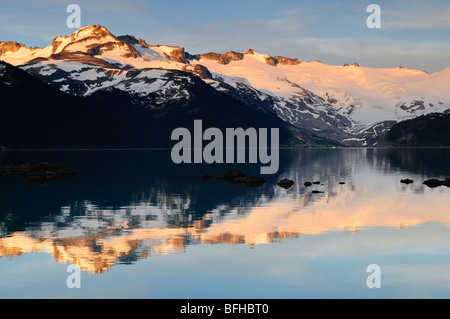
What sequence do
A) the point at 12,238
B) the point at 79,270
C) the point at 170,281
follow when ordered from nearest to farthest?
the point at 170,281 → the point at 79,270 → the point at 12,238

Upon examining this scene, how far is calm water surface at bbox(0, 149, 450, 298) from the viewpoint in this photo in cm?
3788

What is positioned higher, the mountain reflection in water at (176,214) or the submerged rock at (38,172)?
the submerged rock at (38,172)

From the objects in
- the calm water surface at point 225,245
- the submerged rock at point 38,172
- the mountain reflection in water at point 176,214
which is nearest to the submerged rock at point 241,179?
the mountain reflection in water at point 176,214

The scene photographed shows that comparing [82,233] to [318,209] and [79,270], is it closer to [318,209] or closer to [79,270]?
[79,270]

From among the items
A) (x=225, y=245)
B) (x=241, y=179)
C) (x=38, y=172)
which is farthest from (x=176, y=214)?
(x=38, y=172)

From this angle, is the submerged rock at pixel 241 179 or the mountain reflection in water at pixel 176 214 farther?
the submerged rock at pixel 241 179

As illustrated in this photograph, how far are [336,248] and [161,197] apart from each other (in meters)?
48.6

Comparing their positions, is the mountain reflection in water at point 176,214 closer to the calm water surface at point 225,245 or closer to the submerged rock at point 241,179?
the calm water surface at point 225,245

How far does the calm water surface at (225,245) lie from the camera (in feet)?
124

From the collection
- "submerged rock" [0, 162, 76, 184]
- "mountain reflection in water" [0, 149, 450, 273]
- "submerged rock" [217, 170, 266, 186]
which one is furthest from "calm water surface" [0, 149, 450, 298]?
"submerged rock" [0, 162, 76, 184]

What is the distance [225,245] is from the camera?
51969mm
